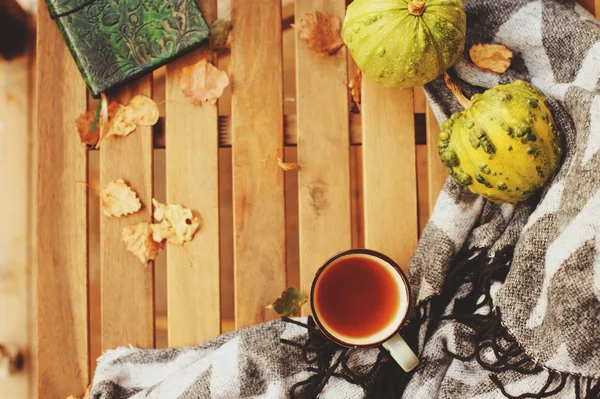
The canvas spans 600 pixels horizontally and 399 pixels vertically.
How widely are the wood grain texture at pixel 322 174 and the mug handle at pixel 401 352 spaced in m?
0.18

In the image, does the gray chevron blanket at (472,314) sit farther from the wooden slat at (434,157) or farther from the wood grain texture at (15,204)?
the wood grain texture at (15,204)

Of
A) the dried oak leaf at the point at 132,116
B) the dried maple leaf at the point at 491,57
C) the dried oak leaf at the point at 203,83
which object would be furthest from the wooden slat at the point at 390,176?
the dried oak leaf at the point at 132,116

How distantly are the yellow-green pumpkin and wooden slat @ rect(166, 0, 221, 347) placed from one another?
0.29m

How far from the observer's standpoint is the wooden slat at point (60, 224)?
91cm

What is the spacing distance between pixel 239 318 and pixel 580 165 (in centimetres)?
59

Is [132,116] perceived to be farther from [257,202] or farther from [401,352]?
[401,352]

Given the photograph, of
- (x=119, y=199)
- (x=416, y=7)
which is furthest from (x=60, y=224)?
(x=416, y=7)

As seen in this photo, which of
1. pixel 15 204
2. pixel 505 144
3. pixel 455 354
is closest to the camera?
pixel 505 144

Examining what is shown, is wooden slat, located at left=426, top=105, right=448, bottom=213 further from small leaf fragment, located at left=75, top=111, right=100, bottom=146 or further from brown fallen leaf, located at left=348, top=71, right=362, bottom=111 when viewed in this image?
small leaf fragment, located at left=75, top=111, right=100, bottom=146

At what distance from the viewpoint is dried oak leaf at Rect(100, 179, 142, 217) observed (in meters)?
0.90

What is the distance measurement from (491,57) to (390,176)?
0.26 m

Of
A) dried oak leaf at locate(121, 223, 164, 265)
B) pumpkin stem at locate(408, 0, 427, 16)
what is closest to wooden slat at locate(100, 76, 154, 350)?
dried oak leaf at locate(121, 223, 164, 265)

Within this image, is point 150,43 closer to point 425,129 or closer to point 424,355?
point 425,129

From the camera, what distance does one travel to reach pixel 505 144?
0.73 m
